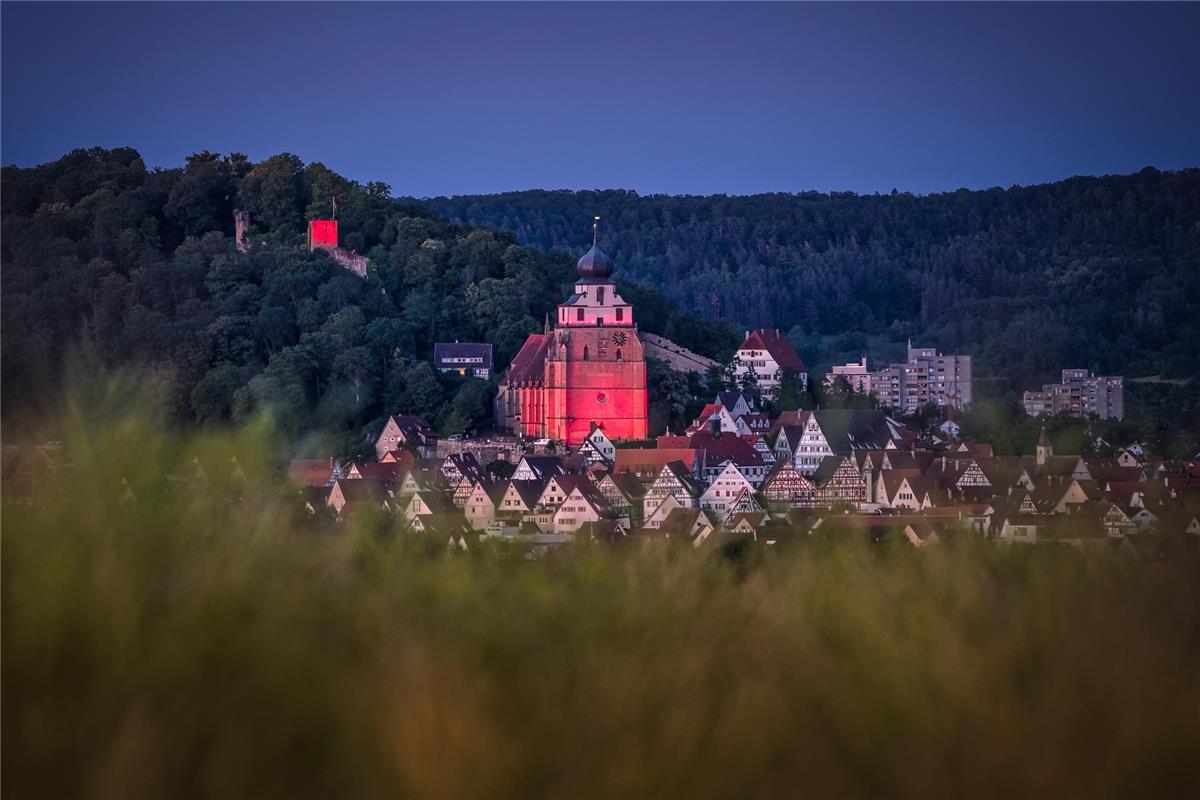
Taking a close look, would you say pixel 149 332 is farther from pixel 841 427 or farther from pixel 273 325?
pixel 841 427

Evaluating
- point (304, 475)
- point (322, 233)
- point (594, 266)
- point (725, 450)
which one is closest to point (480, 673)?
point (304, 475)

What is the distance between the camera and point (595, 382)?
192 ft

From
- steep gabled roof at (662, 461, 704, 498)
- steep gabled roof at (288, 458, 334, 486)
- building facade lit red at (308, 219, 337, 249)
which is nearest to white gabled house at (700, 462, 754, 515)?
steep gabled roof at (662, 461, 704, 498)

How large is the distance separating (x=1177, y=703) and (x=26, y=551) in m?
3.19

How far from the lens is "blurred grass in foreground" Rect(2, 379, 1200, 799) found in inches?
183

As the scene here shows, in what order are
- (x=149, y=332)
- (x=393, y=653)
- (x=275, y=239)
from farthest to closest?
1. (x=275, y=239)
2. (x=149, y=332)
3. (x=393, y=653)

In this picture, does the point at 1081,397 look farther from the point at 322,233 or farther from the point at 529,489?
the point at 529,489

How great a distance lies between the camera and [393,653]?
525cm

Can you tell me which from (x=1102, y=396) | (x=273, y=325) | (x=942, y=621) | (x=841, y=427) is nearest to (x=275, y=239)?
(x=273, y=325)

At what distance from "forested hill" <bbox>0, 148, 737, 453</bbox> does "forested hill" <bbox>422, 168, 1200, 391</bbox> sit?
116 ft

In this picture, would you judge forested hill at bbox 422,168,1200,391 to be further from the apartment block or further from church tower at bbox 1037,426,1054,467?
church tower at bbox 1037,426,1054,467

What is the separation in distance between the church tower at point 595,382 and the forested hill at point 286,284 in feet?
8.00

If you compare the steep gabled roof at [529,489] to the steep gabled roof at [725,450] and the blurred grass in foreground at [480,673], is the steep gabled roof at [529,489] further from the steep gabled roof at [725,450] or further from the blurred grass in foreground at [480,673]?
the blurred grass in foreground at [480,673]

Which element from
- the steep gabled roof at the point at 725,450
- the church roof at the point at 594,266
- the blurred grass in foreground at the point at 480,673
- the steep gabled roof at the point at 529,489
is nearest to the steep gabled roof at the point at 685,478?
the steep gabled roof at the point at 725,450
